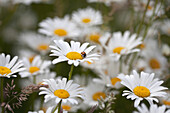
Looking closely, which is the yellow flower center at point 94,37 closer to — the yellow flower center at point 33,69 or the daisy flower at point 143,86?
the yellow flower center at point 33,69

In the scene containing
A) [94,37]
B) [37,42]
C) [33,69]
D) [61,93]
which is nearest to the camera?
[61,93]

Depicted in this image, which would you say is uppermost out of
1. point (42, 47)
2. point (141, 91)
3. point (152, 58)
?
point (42, 47)

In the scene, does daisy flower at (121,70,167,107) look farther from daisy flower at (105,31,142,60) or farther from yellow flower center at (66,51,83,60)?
daisy flower at (105,31,142,60)

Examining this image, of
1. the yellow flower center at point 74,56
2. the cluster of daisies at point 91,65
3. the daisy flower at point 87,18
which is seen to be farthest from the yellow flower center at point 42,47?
the yellow flower center at point 74,56

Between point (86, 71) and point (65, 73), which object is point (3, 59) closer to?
point (86, 71)

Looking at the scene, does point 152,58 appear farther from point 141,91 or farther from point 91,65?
point 141,91

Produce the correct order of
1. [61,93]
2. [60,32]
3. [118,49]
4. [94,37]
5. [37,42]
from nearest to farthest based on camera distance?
[61,93]
[118,49]
[60,32]
[94,37]
[37,42]

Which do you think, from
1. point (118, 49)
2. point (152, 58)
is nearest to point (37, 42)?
point (118, 49)
